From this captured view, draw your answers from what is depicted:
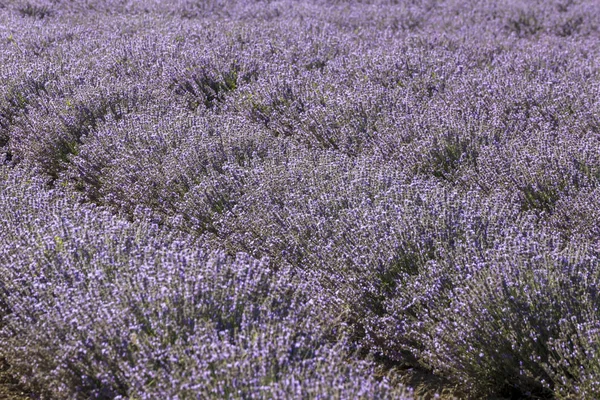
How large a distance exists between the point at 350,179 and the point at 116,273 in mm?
1367

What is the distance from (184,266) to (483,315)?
1049 mm

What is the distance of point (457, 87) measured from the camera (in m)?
4.85

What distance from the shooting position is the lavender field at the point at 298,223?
2.13 metres

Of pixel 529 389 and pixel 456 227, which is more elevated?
pixel 456 227

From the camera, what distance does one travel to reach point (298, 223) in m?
2.99

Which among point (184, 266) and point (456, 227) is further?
point (456, 227)

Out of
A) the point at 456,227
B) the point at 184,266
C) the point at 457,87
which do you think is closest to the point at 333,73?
the point at 457,87

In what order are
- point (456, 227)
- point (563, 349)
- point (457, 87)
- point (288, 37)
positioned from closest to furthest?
point (563, 349)
point (456, 227)
point (457, 87)
point (288, 37)

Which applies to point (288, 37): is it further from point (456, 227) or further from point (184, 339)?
point (184, 339)

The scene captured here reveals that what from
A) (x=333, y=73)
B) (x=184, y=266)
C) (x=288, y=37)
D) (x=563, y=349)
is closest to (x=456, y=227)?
(x=563, y=349)

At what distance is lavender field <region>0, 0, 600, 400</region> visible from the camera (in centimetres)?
213

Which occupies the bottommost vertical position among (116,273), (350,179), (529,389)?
(529,389)

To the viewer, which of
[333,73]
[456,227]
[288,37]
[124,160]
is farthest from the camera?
[288,37]

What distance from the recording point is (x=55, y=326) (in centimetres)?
219
